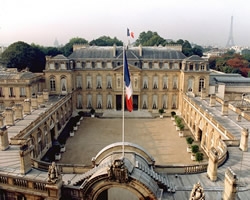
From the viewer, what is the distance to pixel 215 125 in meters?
28.2

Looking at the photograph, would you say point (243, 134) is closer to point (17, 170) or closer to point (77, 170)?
point (77, 170)

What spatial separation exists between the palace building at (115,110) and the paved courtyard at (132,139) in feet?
7.25

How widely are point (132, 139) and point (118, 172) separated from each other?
23.4 meters

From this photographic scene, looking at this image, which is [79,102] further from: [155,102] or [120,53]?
[155,102]

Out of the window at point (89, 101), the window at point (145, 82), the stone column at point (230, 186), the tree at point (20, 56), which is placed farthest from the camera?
the tree at point (20, 56)

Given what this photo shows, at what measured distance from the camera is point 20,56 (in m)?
60.8

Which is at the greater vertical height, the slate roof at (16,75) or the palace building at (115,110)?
the slate roof at (16,75)

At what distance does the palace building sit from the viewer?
13.1m

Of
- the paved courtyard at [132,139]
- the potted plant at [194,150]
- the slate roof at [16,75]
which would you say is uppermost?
the slate roof at [16,75]

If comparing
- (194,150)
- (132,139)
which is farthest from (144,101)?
(194,150)

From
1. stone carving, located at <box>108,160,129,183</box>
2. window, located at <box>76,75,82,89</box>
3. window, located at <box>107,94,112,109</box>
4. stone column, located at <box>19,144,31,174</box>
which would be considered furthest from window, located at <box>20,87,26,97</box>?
stone carving, located at <box>108,160,129,183</box>

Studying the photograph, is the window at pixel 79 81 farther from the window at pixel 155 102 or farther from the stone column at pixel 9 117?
the stone column at pixel 9 117

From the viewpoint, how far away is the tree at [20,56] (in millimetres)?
60281

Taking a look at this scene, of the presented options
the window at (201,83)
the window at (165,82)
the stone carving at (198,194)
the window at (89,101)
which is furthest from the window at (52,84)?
the stone carving at (198,194)
